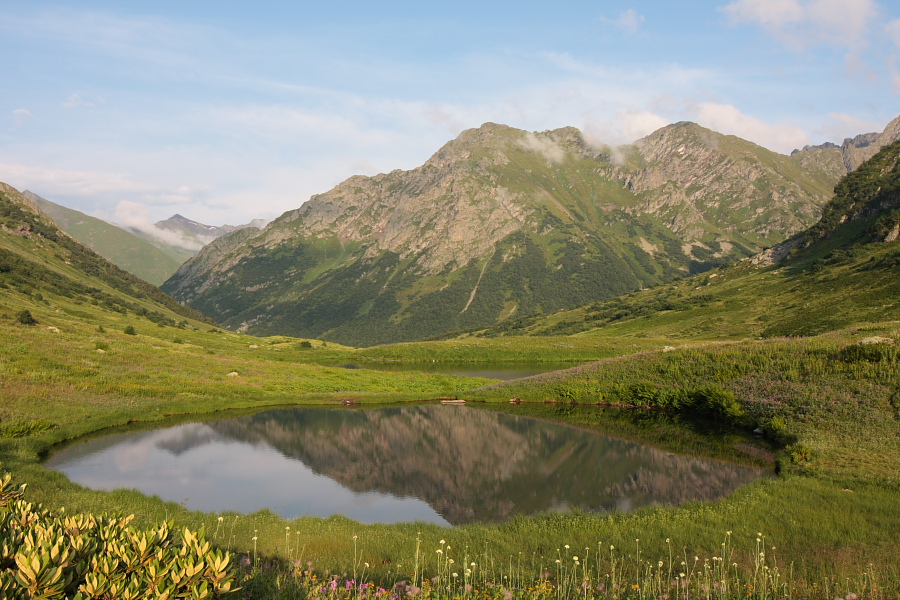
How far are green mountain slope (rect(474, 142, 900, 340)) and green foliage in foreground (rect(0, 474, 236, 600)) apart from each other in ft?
365

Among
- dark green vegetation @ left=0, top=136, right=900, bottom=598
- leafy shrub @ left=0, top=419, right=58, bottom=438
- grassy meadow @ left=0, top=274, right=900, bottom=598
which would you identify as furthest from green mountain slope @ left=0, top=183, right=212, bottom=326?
leafy shrub @ left=0, top=419, right=58, bottom=438

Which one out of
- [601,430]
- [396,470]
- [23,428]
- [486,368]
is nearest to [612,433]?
[601,430]

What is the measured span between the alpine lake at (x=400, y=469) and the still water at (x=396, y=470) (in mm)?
91

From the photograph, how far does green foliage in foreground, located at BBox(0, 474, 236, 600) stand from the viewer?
6762mm

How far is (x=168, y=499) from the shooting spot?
25.9m

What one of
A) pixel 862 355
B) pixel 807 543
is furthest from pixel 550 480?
pixel 862 355

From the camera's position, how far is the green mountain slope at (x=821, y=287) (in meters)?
108

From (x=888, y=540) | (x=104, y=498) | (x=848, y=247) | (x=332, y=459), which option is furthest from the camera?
(x=848, y=247)

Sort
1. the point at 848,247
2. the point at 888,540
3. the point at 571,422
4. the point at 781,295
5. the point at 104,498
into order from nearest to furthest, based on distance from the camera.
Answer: the point at 888,540, the point at 104,498, the point at 571,422, the point at 781,295, the point at 848,247

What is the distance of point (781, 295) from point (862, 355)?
126 meters

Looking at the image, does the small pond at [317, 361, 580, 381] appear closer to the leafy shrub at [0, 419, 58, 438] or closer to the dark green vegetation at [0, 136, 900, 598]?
the dark green vegetation at [0, 136, 900, 598]

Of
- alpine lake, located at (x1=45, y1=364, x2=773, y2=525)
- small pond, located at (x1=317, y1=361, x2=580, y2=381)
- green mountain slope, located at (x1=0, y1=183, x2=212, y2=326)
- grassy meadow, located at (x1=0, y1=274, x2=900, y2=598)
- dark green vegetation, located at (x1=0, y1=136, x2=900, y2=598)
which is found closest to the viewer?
grassy meadow, located at (x1=0, y1=274, x2=900, y2=598)

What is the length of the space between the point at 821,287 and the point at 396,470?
464ft

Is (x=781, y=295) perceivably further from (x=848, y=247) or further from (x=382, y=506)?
(x=382, y=506)
